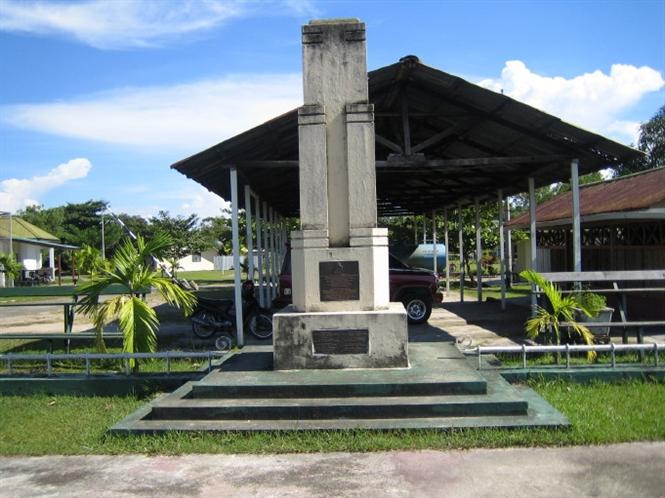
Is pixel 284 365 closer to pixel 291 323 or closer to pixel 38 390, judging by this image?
pixel 291 323

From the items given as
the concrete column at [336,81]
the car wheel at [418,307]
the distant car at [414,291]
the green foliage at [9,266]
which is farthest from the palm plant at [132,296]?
the green foliage at [9,266]

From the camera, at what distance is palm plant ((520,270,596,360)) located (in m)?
8.55

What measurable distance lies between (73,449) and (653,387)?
20.1 ft

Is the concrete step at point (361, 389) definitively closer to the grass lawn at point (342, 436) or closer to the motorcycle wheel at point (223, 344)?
the grass lawn at point (342, 436)

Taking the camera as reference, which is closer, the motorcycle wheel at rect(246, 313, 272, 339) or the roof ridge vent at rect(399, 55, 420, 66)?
the roof ridge vent at rect(399, 55, 420, 66)

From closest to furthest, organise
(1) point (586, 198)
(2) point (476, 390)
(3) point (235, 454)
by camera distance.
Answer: (3) point (235, 454), (2) point (476, 390), (1) point (586, 198)

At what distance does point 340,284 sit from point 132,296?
106 inches

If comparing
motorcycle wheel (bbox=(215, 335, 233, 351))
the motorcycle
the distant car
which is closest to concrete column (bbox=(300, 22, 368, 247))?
motorcycle wheel (bbox=(215, 335, 233, 351))

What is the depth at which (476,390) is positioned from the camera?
19.9 ft

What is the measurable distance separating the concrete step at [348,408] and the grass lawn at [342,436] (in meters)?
0.32

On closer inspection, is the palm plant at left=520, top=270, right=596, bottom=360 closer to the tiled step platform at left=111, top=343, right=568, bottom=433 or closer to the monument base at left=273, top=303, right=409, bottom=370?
the tiled step platform at left=111, top=343, right=568, bottom=433

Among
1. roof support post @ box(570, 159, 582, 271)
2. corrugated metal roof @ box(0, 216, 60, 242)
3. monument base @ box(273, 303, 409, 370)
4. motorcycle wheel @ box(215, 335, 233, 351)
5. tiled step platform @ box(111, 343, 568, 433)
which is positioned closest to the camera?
tiled step platform @ box(111, 343, 568, 433)

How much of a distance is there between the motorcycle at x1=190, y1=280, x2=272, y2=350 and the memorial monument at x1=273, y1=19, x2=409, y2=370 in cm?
412

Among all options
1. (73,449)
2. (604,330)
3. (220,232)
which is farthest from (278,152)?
(220,232)
